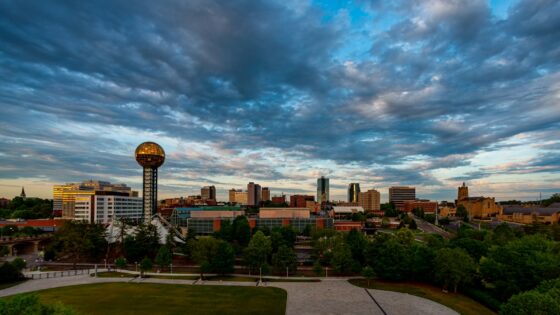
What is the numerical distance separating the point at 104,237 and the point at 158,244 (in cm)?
1325

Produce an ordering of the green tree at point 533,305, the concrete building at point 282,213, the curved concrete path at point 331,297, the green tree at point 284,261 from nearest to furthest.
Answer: the green tree at point 533,305 → the curved concrete path at point 331,297 → the green tree at point 284,261 → the concrete building at point 282,213

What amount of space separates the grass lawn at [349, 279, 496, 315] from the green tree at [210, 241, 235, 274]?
2246cm

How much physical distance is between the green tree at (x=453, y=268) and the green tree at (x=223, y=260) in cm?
3566

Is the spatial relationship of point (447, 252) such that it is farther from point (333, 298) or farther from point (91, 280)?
point (91, 280)

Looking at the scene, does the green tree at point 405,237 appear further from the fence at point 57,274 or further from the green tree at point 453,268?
the fence at point 57,274

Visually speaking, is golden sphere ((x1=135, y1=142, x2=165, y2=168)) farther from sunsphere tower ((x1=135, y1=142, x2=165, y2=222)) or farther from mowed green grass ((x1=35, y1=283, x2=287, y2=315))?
mowed green grass ((x1=35, y1=283, x2=287, y2=315))

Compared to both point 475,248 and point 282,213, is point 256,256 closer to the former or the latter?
point 475,248

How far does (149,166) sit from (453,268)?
355 feet

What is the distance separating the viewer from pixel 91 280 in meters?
59.4

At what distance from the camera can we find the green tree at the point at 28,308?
68.3 ft

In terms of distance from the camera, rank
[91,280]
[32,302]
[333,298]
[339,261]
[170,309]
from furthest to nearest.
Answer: [339,261]
[91,280]
[333,298]
[170,309]
[32,302]

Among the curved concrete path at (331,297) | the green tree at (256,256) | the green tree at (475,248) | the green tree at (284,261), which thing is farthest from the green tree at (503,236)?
the green tree at (256,256)

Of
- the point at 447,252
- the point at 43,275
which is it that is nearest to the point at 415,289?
the point at 447,252

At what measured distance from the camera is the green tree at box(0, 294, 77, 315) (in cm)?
2081
